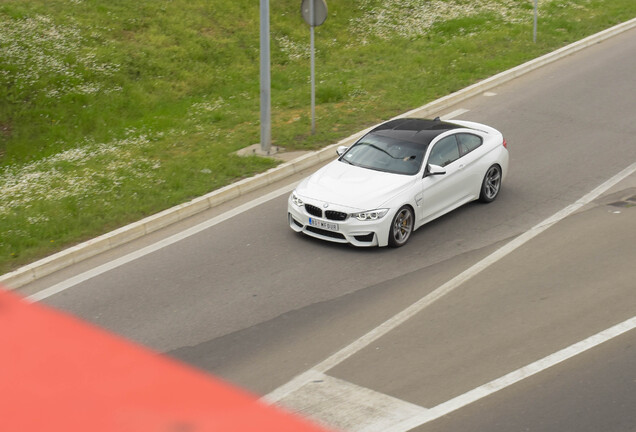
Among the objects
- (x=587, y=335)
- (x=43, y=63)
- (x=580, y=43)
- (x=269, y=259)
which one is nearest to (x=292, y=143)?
(x=269, y=259)

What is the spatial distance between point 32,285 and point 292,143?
250 inches

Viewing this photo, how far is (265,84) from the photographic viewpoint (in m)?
15.9

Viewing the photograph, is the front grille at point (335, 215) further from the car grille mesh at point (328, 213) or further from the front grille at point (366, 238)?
the front grille at point (366, 238)

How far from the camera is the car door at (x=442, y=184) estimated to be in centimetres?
1287

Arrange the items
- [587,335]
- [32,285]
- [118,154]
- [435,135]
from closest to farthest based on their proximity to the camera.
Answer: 1. [587,335]
2. [32,285]
3. [435,135]
4. [118,154]

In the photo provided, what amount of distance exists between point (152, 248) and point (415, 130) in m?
4.33

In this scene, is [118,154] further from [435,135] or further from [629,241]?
[629,241]

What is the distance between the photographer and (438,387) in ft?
28.3

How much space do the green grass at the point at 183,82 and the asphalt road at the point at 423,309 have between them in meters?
1.38

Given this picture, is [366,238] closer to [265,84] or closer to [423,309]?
[423,309]

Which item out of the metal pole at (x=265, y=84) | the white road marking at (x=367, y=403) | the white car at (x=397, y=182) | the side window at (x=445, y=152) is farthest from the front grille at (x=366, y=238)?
the metal pole at (x=265, y=84)

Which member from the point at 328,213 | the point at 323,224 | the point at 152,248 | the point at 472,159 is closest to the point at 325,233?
the point at 323,224

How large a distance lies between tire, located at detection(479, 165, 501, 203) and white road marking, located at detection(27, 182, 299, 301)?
3188mm

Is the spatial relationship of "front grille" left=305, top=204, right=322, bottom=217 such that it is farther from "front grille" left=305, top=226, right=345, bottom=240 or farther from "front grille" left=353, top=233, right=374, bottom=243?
"front grille" left=353, top=233, right=374, bottom=243
